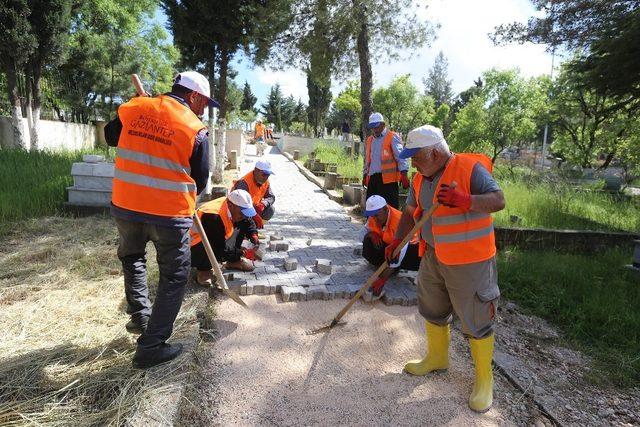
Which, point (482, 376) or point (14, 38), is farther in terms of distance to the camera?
point (14, 38)

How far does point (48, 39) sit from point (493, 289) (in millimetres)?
13741

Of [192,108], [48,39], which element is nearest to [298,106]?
[48,39]

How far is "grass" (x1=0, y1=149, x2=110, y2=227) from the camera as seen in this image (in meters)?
6.26

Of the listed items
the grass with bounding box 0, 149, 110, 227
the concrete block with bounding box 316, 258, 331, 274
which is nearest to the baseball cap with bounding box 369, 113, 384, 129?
the concrete block with bounding box 316, 258, 331, 274

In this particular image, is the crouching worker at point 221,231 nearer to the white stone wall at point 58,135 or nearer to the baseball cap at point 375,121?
the baseball cap at point 375,121

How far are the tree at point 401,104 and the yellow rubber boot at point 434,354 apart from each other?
2979 centimetres

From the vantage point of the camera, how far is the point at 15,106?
11.8 metres

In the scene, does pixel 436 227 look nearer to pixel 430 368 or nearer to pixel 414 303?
pixel 430 368

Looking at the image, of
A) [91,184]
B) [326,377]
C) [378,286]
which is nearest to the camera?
[326,377]

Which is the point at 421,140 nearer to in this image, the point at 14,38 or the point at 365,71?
the point at 365,71

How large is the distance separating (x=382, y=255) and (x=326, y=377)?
198 centimetres

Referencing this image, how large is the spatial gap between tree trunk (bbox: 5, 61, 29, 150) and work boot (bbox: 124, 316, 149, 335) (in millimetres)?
10815

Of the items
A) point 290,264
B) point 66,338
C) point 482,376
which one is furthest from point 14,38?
point 482,376

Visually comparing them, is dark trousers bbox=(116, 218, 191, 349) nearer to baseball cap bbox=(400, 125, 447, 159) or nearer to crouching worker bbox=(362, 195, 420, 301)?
baseball cap bbox=(400, 125, 447, 159)
